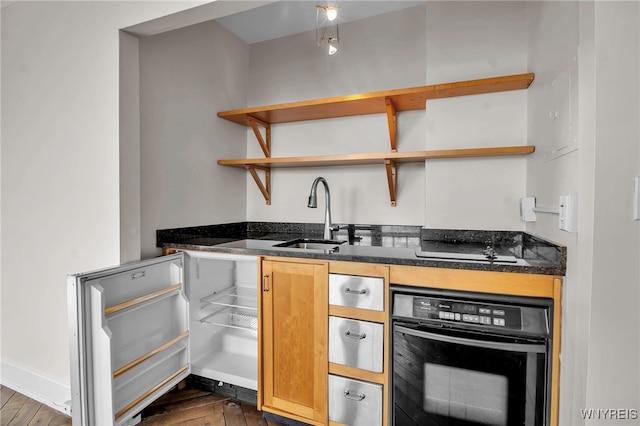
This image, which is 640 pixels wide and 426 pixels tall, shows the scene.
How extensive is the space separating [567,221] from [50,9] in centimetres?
290

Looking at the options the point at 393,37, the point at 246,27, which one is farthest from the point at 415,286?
the point at 246,27

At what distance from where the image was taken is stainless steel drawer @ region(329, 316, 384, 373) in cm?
145

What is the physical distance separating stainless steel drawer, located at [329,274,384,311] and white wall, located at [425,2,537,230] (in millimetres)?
731

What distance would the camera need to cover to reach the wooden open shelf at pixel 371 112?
168 cm

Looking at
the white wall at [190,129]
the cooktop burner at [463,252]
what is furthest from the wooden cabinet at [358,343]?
the white wall at [190,129]

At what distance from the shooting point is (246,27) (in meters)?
2.42

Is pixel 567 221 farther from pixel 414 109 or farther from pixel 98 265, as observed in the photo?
pixel 98 265

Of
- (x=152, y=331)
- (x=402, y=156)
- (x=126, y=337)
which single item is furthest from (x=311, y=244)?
(x=126, y=337)

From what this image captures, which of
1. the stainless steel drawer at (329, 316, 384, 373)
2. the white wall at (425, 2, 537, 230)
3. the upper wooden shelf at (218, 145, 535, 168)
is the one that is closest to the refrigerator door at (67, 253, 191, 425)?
the upper wooden shelf at (218, 145, 535, 168)

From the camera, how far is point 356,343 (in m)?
1.49

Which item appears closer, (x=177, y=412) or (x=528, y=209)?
(x=528, y=209)

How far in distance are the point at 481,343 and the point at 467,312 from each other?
126mm

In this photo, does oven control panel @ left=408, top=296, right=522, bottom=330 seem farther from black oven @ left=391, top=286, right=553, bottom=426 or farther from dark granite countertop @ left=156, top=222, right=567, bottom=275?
dark granite countertop @ left=156, top=222, right=567, bottom=275

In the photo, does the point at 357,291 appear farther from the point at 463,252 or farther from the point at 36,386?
the point at 36,386
